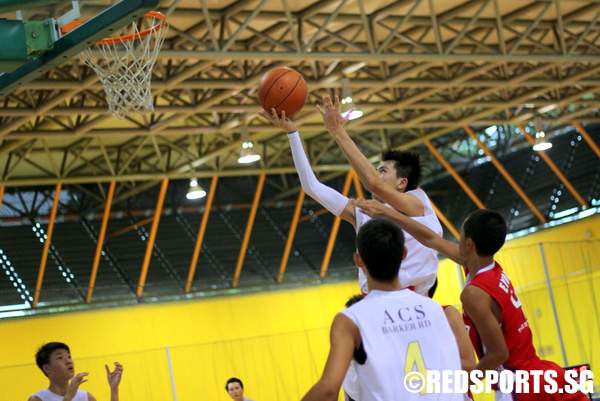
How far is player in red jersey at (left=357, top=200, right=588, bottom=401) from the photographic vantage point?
5.66 m

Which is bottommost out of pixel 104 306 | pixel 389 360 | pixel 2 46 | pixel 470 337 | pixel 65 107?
pixel 389 360

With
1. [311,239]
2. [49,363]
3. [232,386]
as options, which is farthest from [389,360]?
[311,239]

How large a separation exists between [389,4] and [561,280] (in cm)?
558

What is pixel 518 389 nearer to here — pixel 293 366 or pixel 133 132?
pixel 293 366

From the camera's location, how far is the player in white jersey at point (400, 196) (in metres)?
5.93

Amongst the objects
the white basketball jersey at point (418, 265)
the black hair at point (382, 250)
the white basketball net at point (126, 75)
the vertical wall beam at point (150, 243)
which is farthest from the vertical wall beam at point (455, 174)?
the black hair at point (382, 250)

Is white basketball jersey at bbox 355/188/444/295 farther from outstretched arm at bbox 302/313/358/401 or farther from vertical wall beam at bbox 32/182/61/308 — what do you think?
vertical wall beam at bbox 32/182/61/308

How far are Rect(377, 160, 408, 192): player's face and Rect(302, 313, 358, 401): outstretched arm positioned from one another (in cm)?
206

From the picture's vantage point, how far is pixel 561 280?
16172 mm

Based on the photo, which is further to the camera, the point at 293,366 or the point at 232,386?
the point at 293,366

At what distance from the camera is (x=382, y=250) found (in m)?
4.32

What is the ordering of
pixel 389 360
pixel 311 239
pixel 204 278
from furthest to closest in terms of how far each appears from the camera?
pixel 311 239, pixel 204 278, pixel 389 360

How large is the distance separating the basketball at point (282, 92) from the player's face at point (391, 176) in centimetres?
77

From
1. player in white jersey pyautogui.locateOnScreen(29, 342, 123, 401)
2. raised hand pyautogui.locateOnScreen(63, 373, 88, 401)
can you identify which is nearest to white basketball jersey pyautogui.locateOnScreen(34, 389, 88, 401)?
player in white jersey pyautogui.locateOnScreen(29, 342, 123, 401)
